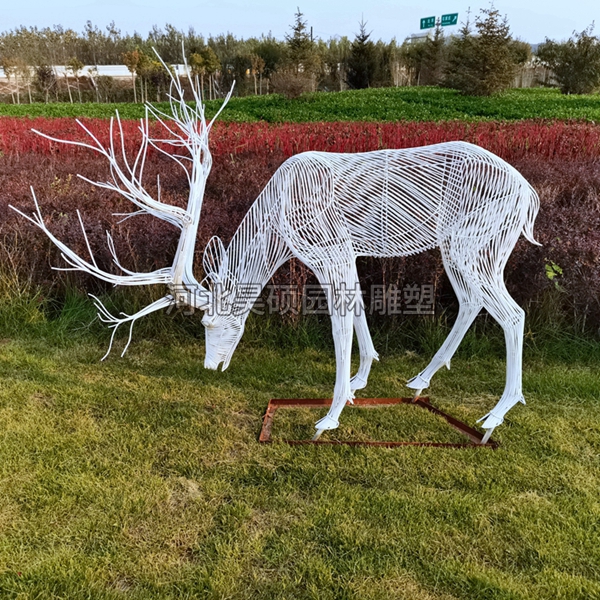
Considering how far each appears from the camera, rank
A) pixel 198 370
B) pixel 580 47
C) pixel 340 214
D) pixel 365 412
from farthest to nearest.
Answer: pixel 580 47 → pixel 198 370 → pixel 365 412 → pixel 340 214

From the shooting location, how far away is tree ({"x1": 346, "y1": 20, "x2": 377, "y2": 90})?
3481 centimetres

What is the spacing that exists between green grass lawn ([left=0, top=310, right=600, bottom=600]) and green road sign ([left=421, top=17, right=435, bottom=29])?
33388 mm

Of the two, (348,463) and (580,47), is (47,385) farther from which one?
(580,47)

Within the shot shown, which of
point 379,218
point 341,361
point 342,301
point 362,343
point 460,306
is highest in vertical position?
point 379,218

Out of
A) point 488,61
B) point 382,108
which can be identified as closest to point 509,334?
point 382,108

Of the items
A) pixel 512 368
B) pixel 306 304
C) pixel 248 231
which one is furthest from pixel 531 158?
pixel 248 231

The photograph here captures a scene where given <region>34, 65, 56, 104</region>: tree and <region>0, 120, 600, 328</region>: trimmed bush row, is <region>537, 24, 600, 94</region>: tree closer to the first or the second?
<region>0, 120, 600, 328</region>: trimmed bush row

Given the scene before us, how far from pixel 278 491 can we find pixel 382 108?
65.4 feet

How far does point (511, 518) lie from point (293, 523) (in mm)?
1069

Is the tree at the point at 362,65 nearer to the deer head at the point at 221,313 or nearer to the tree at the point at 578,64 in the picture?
the tree at the point at 578,64

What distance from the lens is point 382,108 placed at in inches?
805

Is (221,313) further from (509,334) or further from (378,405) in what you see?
(509,334)

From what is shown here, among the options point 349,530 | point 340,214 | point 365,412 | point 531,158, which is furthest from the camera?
point 531,158

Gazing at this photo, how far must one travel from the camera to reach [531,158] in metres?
5.67
